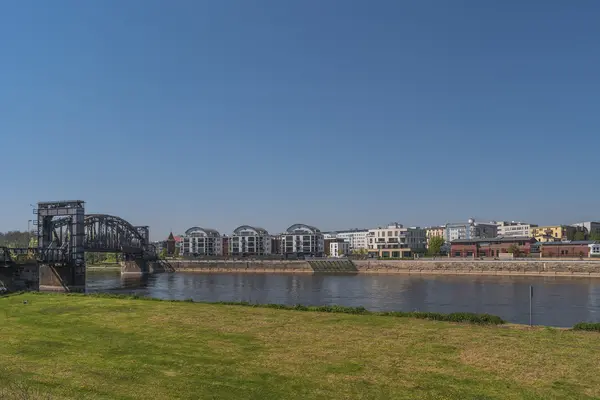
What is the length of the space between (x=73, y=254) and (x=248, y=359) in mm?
73555

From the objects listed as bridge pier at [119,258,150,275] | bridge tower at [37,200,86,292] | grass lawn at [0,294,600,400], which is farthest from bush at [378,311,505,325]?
bridge pier at [119,258,150,275]

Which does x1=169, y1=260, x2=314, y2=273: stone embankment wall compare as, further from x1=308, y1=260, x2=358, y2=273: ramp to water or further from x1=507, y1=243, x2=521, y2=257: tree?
x1=507, y1=243, x2=521, y2=257: tree

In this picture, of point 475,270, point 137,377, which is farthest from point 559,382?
point 475,270

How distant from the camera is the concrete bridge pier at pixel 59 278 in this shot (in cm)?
7869

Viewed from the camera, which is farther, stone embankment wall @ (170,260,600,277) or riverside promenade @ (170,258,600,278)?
riverside promenade @ (170,258,600,278)

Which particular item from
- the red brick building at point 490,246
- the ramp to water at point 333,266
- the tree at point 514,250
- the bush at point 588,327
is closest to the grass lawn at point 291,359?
the bush at point 588,327

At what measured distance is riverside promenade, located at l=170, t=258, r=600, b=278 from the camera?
111619 mm

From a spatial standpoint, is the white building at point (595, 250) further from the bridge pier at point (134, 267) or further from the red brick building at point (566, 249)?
the bridge pier at point (134, 267)

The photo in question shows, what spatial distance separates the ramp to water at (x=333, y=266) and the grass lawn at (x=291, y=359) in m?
120

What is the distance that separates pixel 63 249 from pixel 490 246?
13407 centimetres

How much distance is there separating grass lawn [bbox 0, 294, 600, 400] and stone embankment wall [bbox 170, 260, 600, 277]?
327 ft

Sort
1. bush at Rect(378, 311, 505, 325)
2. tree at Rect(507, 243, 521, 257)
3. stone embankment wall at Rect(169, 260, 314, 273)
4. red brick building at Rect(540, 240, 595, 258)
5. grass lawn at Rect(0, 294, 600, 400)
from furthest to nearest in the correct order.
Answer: stone embankment wall at Rect(169, 260, 314, 273), tree at Rect(507, 243, 521, 257), red brick building at Rect(540, 240, 595, 258), bush at Rect(378, 311, 505, 325), grass lawn at Rect(0, 294, 600, 400)

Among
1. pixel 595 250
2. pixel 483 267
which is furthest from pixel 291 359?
pixel 595 250

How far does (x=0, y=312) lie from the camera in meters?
33.6
